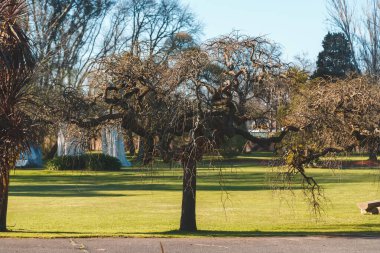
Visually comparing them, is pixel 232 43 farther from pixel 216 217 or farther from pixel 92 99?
pixel 216 217

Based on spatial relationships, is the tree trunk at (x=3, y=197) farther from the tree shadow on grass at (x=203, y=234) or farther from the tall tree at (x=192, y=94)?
the tall tree at (x=192, y=94)

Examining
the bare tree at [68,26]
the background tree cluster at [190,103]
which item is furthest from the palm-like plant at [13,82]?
the bare tree at [68,26]

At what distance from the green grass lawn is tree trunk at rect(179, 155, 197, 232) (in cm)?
47

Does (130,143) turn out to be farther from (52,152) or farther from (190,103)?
(52,152)

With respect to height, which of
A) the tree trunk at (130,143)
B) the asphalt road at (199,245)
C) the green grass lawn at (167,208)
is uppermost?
the tree trunk at (130,143)

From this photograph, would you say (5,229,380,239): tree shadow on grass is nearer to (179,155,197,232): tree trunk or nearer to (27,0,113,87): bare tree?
(179,155,197,232): tree trunk

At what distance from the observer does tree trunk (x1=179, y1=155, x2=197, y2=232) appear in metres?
19.5

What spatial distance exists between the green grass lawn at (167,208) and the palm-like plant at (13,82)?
243 centimetres

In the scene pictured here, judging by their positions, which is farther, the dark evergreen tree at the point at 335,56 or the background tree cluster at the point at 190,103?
the dark evergreen tree at the point at 335,56

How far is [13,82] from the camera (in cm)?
1853

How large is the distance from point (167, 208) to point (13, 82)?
39.8 feet

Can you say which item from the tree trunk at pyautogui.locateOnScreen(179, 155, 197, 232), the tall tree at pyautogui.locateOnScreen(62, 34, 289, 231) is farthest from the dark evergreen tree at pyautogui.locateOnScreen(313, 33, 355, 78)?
the tall tree at pyautogui.locateOnScreen(62, 34, 289, 231)

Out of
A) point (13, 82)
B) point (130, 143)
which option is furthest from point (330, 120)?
point (13, 82)

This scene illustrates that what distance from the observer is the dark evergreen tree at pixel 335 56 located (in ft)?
239
